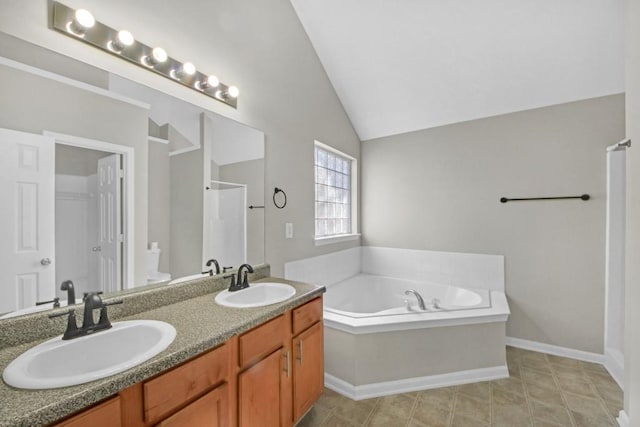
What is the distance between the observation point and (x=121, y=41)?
1.32 meters

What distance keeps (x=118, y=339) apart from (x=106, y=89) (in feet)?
3.71

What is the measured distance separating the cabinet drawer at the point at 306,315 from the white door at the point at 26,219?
1.09 metres

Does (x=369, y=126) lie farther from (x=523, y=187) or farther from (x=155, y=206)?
(x=155, y=206)

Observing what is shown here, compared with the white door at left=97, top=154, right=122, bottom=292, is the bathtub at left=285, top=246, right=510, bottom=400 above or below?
below

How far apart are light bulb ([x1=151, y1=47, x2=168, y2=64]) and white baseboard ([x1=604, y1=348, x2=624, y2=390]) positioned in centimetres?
385

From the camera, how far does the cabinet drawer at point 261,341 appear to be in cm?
121

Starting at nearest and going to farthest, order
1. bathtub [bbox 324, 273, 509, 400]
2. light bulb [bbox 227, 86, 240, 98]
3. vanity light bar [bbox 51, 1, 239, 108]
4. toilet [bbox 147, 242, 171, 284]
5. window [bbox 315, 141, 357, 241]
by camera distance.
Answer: vanity light bar [bbox 51, 1, 239, 108], toilet [bbox 147, 242, 171, 284], light bulb [bbox 227, 86, 240, 98], bathtub [bbox 324, 273, 509, 400], window [bbox 315, 141, 357, 241]

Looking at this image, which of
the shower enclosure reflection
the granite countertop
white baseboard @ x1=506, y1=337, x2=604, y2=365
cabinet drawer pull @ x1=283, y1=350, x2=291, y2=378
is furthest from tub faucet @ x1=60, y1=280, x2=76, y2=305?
white baseboard @ x1=506, y1=337, x2=604, y2=365

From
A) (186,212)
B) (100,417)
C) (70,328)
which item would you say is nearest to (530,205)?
(186,212)

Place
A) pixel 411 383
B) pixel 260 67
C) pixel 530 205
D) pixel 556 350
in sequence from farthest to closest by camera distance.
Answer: pixel 530 205 → pixel 556 350 → pixel 260 67 → pixel 411 383

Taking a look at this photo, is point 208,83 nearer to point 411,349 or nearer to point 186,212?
point 186,212

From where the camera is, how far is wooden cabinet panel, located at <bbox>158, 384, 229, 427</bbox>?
94 cm

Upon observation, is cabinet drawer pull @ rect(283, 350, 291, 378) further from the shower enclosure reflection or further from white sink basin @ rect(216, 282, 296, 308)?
the shower enclosure reflection

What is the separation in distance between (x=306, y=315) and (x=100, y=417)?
3.35ft
